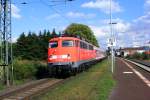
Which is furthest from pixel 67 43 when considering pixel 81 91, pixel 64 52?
pixel 81 91

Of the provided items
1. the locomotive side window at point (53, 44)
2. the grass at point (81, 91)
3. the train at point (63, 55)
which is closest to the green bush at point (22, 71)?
the train at point (63, 55)

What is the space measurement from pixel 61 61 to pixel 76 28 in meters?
98.9

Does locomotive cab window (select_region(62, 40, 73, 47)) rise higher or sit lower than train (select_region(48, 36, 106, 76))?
higher

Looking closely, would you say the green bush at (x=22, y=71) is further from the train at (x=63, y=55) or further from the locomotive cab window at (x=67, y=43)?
the locomotive cab window at (x=67, y=43)

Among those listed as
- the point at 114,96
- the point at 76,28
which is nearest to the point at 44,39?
the point at 76,28

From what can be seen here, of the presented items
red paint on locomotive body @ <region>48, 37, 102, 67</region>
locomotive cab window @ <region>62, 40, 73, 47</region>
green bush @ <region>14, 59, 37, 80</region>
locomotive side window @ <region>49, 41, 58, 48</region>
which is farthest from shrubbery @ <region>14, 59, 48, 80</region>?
locomotive cab window @ <region>62, 40, 73, 47</region>

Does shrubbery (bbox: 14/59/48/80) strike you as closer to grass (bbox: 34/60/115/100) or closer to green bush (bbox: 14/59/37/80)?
green bush (bbox: 14/59/37/80)

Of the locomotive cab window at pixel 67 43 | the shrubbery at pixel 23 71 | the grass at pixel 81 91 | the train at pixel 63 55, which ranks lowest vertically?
the grass at pixel 81 91

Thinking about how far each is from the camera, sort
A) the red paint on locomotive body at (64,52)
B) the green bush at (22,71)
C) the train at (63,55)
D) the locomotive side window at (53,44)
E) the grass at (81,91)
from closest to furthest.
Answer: the grass at (81,91)
the train at (63,55)
the red paint on locomotive body at (64,52)
the locomotive side window at (53,44)
the green bush at (22,71)

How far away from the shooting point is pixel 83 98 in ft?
52.9

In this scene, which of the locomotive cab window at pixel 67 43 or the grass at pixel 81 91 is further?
the locomotive cab window at pixel 67 43

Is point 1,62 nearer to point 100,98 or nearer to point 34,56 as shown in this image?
point 100,98

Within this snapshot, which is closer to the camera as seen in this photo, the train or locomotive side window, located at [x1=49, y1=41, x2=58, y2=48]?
the train

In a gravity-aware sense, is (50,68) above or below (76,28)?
below
